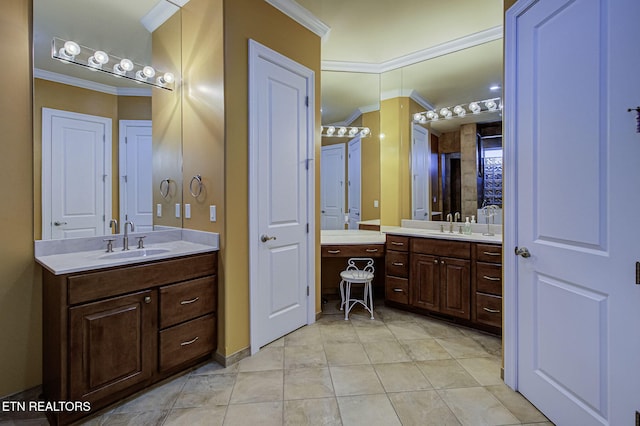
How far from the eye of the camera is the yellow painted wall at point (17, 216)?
1.77 metres

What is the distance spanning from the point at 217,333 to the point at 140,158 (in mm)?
1464

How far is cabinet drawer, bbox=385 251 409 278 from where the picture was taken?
3229mm

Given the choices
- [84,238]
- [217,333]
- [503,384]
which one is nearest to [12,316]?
[84,238]

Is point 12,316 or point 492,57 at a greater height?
point 492,57

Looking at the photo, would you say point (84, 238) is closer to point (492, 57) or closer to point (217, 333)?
point (217, 333)

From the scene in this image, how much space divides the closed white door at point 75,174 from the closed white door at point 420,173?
3050mm

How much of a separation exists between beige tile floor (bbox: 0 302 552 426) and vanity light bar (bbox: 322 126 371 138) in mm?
2376

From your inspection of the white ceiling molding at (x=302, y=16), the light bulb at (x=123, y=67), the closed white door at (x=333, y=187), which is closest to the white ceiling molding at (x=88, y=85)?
the light bulb at (x=123, y=67)

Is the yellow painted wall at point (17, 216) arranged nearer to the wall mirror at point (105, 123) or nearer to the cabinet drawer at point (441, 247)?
the wall mirror at point (105, 123)

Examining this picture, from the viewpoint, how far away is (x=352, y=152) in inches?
156

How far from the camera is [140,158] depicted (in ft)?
7.86

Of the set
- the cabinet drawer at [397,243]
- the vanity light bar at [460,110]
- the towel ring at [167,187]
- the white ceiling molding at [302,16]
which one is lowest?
the cabinet drawer at [397,243]

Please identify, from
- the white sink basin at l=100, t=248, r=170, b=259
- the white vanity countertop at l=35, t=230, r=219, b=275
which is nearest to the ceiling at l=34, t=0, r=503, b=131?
the white vanity countertop at l=35, t=230, r=219, b=275

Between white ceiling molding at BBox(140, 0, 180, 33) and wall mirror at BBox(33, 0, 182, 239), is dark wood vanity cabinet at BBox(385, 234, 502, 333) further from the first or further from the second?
white ceiling molding at BBox(140, 0, 180, 33)
